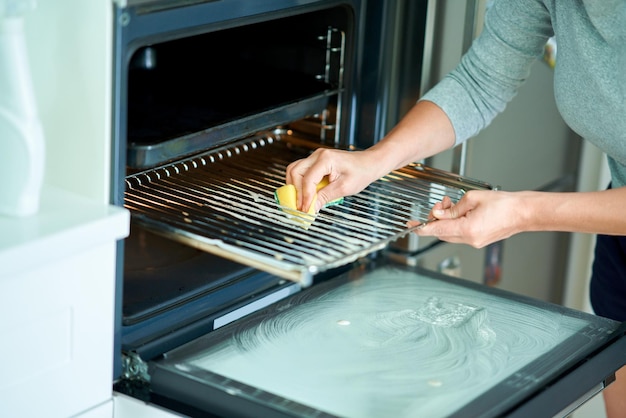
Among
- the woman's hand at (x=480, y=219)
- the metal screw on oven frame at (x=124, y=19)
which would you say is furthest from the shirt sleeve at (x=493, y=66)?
the metal screw on oven frame at (x=124, y=19)

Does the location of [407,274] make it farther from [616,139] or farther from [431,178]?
[616,139]

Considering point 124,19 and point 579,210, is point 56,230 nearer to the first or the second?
point 124,19

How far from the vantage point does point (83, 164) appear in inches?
45.5

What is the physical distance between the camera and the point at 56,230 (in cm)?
106

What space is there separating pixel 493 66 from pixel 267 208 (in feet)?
1.36

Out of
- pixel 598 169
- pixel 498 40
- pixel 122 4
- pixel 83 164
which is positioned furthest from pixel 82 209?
pixel 598 169

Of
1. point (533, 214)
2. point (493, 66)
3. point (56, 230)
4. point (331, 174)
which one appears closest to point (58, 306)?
point (56, 230)

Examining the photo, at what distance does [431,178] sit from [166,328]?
457 millimetres

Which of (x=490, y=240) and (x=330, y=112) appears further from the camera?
(x=330, y=112)

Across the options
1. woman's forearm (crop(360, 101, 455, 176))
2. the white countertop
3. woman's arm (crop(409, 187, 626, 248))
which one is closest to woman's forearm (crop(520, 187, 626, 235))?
woman's arm (crop(409, 187, 626, 248))

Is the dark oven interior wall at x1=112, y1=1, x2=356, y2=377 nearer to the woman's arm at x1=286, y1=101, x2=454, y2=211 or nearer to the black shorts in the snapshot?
the woman's arm at x1=286, y1=101, x2=454, y2=211

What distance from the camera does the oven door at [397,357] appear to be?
3.77ft

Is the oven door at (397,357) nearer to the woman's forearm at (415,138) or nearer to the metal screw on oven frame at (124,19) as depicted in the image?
the woman's forearm at (415,138)

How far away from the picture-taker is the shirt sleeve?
4.76 ft
